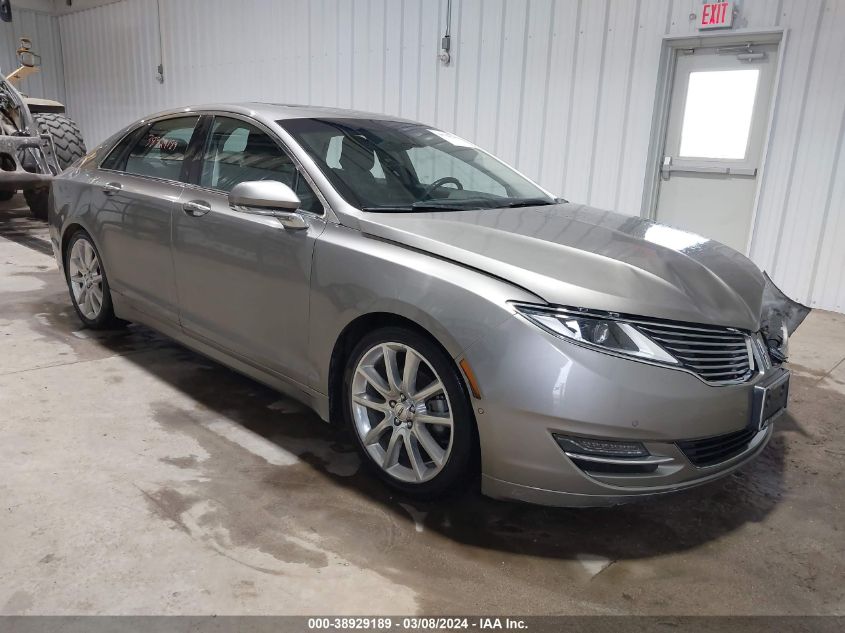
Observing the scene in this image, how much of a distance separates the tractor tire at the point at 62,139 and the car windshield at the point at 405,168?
6.19m

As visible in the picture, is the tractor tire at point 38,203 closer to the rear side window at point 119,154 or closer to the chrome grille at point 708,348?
the rear side window at point 119,154

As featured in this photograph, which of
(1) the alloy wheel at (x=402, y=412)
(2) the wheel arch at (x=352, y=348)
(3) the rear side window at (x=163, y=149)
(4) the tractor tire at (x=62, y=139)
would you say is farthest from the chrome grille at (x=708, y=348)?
(4) the tractor tire at (x=62, y=139)

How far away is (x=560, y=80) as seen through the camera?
20.7ft

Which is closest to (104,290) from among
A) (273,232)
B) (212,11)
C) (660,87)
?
(273,232)

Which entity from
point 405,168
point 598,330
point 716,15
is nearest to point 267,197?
point 405,168

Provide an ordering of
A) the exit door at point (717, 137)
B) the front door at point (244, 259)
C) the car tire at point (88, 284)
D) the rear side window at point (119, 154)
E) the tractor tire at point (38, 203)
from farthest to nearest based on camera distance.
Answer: the tractor tire at point (38, 203) → the exit door at point (717, 137) → the car tire at point (88, 284) → the rear side window at point (119, 154) → the front door at point (244, 259)

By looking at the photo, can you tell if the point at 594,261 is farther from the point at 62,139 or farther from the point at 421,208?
the point at 62,139

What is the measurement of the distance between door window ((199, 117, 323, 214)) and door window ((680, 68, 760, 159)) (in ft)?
14.0

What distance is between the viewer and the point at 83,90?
13.2 m

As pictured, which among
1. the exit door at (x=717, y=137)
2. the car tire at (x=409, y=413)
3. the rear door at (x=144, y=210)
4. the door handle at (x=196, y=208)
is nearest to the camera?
the car tire at (x=409, y=413)

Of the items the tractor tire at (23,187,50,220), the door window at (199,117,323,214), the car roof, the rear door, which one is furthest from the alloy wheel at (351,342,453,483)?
the tractor tire at (23,187,50,220)

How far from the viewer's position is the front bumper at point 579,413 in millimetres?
1944

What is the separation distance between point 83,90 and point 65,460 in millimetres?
12918

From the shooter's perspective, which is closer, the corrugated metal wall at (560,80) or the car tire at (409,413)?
the car tire at (409,413)
